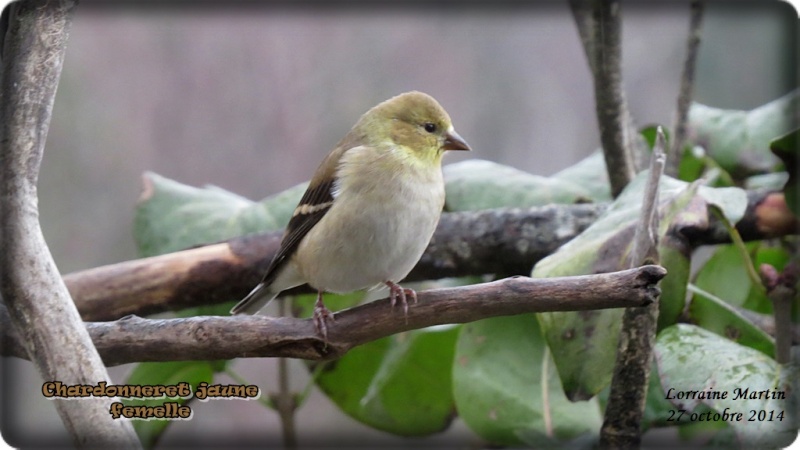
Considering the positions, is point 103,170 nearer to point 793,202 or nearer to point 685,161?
point 685,161

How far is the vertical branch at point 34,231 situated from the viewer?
1.74 m

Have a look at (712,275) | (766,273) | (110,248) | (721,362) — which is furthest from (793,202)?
(110,248)

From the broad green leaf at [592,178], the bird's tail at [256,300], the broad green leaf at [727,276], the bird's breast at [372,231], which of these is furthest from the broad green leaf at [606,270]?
the bird's tail at [256,300]

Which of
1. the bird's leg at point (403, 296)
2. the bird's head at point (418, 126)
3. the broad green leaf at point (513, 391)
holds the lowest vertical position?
the broad green leaf at point (513, 391)

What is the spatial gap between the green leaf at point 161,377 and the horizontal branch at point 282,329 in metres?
0.25

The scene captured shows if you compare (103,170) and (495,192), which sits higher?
(495,192)

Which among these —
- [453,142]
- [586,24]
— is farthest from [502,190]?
[586,24]

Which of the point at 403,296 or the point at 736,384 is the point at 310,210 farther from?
the point at 736,384

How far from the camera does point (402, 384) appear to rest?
259cm

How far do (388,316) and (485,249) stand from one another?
85 cm

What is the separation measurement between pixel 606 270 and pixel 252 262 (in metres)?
1.21

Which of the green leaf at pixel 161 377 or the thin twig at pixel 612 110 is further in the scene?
the thin twig at pixel 612 110

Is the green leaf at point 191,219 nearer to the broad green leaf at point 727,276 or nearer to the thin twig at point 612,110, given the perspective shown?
the thin twig at point 612,110

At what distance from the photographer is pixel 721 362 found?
75.0 inches
